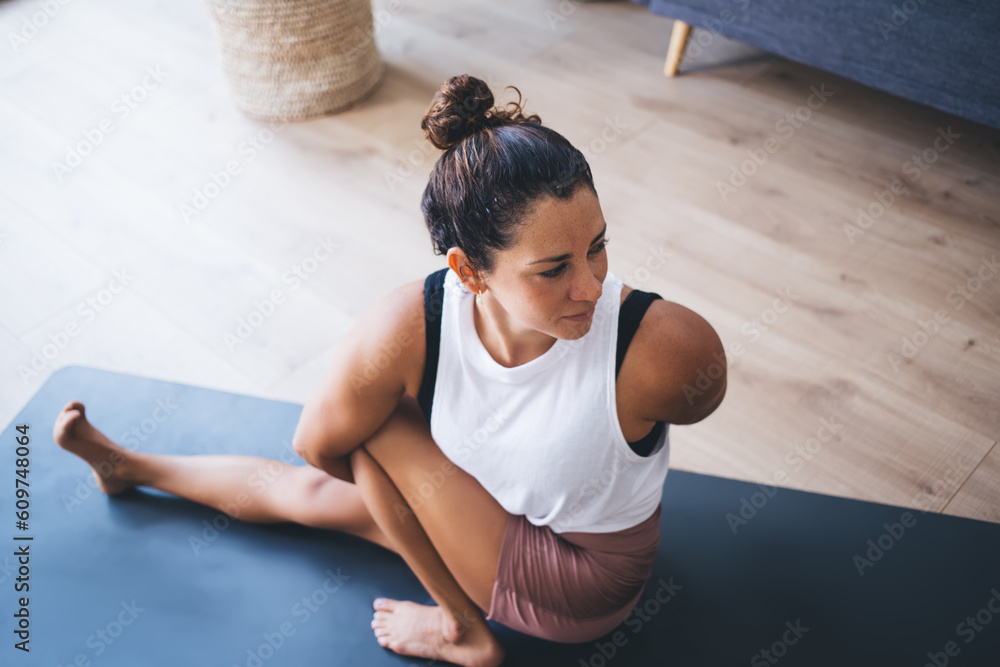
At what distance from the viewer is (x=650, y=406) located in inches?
40.8

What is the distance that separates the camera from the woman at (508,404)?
94 cm

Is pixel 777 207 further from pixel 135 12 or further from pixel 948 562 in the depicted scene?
pixel 135 12

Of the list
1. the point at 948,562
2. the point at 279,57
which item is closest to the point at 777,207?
the point at 948,562

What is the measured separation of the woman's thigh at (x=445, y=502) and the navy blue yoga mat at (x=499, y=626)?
20cm

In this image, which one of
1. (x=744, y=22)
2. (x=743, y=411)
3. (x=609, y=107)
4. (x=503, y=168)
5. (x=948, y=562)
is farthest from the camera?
(x=609, y=107)

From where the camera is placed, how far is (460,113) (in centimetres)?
94

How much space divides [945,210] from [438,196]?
1763mm

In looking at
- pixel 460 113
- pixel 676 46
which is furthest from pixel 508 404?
pixel 676 46

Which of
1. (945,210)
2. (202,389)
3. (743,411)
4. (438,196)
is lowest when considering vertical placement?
(202,389)

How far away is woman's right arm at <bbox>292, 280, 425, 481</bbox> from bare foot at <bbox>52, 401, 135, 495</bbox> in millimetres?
485

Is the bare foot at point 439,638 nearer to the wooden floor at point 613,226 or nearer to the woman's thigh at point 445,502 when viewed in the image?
the woman's thigh at point 445,502

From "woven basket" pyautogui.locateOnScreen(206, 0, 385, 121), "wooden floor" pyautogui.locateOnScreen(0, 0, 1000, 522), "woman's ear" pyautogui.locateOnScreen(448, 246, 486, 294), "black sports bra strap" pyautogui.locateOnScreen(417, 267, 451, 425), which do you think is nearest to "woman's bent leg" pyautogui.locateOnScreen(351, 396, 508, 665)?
"black sports bra strap" pyautogui.locateOnScreen(417, 267, 451, 425)

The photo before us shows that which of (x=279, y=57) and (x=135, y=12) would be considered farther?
(x=135, y=12)

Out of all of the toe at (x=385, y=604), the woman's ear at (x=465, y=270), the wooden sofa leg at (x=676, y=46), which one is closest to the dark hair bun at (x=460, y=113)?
the woman's ear at (x=465, y=270)
